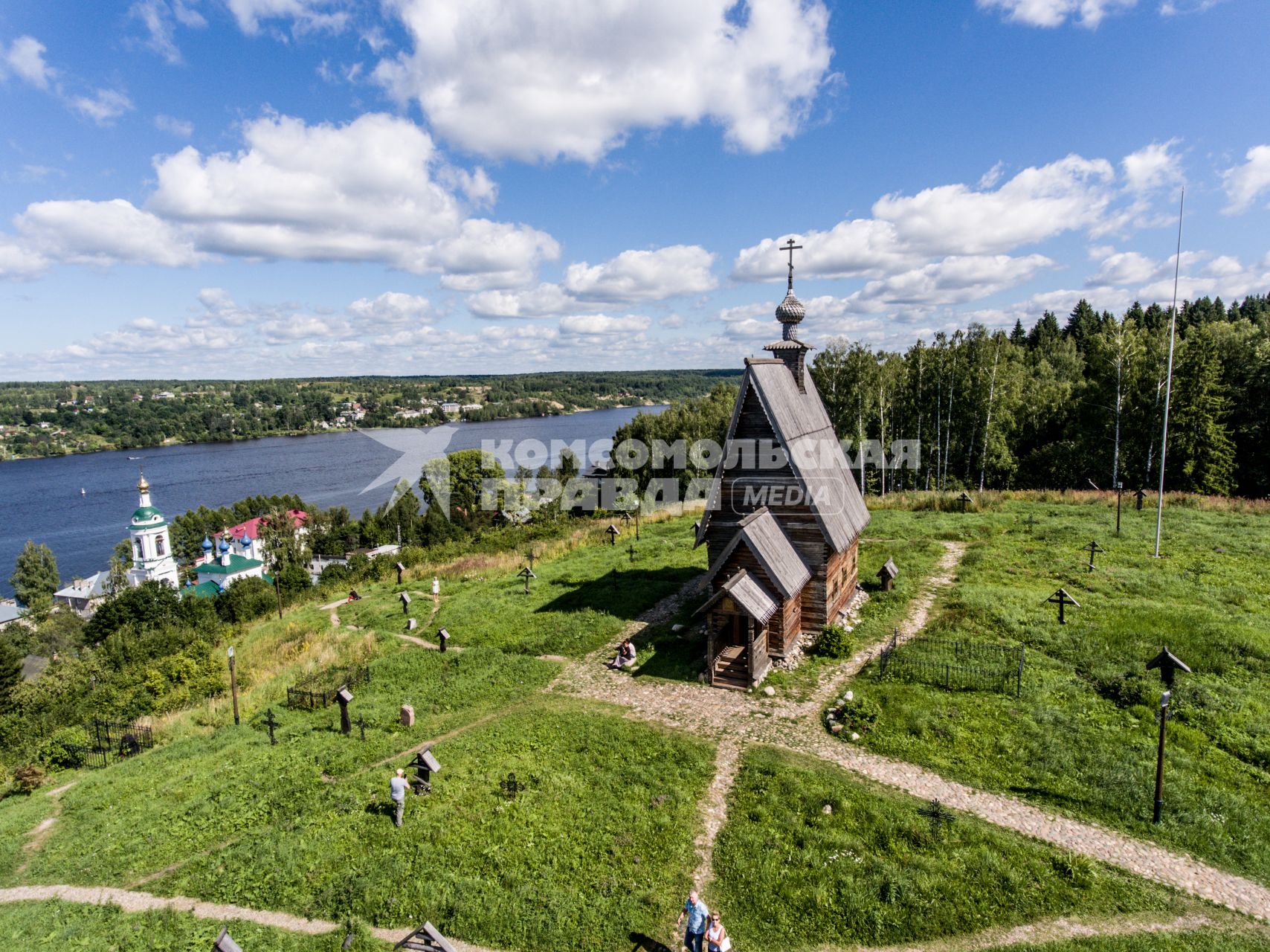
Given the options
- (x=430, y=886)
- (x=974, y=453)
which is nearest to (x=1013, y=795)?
(x=430, y=886)

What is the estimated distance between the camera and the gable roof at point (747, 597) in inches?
593

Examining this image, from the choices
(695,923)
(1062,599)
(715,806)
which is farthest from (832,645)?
(695,923)

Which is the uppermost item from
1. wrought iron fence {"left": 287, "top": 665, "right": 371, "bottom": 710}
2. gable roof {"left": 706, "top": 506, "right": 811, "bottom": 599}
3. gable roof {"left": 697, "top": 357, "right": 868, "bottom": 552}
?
gable roof {"left": 697, "top": 357, "right": 868, "bottom": 552}

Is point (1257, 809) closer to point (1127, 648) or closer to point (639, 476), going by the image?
point (1127, 648)

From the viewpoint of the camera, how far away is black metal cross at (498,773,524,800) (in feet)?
38.6

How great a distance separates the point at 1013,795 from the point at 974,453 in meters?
34.6

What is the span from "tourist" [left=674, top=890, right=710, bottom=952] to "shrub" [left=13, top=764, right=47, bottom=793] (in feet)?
51.5

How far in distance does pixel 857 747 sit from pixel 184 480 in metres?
143

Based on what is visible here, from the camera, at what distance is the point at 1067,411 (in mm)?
42500

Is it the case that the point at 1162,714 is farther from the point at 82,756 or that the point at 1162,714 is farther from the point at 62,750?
the point at 62,750

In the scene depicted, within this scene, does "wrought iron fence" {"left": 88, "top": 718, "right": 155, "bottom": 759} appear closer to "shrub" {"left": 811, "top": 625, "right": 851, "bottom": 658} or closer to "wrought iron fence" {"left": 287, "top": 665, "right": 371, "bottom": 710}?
"wrought iron fence" {"left": 287, "top": 665, "right": 371, "bottom": 710}

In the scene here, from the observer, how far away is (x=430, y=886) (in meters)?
9.62

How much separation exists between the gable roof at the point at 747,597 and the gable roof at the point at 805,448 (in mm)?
2931

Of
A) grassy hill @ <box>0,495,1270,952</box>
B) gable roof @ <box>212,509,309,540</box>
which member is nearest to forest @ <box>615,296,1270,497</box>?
grassy hill @ <box>0,495,1270,952</box>
